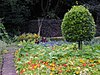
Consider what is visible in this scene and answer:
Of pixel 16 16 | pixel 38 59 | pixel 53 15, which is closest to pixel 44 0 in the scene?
pixel 53 15

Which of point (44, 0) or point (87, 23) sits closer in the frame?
point (87, 23)

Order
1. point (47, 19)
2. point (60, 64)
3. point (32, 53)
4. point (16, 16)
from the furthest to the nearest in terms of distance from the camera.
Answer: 1. point (47, 19)
2. point (16, 16)
3. point (32, 53)
4. point (60, 64)

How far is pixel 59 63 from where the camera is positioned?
626cm

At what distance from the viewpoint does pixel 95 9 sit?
52.7 ft

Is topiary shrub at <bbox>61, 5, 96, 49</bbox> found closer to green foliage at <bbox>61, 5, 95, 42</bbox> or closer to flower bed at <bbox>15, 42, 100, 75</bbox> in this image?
green foliage at <bbox>61, 5, 95, 42</bbox>

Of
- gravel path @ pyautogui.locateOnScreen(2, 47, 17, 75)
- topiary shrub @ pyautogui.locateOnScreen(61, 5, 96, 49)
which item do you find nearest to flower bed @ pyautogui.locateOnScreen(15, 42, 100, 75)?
gravel path @ pyautogui.locateOnScreen(2, 47, 17, 75)

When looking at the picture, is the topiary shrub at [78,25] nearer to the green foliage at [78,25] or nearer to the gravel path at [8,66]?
the green foliage at [78,25]

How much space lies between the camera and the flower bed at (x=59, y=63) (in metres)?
5.50

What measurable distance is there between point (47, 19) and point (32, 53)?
361 inches

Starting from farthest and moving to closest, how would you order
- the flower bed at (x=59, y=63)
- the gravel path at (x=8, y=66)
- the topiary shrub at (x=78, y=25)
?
the topiary shrub at (x=78, y=25)
the gravel path at (x=8, y=66)
the flower bed at (x=59, y=63)

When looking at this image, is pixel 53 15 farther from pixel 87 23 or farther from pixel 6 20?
pixel 87 23

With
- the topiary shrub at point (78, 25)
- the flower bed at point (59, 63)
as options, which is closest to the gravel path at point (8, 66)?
the flower bed at point (59, 63)

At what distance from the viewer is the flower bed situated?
5.50 m

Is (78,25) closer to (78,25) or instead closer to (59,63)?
(78,25)
